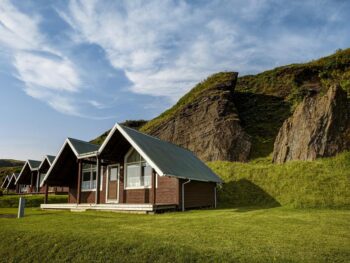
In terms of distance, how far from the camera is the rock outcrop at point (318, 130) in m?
30.0

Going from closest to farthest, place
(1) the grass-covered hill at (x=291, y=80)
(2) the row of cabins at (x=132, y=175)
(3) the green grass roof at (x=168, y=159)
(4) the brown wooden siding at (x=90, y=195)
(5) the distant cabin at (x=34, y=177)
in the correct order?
(3) the green grass roof at (x=168, y=159), (2) the row of cabins at (x=132, y=175), (4) the brown wooden siding at (x=90, y=195), (5) the distant cabin at (x=34, y=177), (1) the grass-covered hill at (x=291, y=80)

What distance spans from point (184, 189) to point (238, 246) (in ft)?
41.2

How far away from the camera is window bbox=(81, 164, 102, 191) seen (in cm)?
2688

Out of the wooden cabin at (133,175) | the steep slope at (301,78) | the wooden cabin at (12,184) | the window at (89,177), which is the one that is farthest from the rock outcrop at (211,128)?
the wooden cabin at (12,184)

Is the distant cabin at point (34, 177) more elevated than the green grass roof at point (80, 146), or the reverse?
the green grass roof at point (80, 146)

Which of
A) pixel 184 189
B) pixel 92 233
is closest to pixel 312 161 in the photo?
pixel 184 189

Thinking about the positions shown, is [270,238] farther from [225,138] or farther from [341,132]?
[225,138]

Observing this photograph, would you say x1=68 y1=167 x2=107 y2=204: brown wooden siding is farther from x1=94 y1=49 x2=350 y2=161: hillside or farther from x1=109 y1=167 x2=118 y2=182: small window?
x1=94 y1=49 x2=350 y2=161: hillside

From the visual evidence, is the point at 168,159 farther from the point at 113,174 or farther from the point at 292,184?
the point at 292,184

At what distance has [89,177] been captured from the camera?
27312mm

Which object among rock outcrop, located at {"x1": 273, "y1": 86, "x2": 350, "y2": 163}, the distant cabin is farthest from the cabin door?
the distant cabin

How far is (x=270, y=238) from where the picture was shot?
10625 millimetres

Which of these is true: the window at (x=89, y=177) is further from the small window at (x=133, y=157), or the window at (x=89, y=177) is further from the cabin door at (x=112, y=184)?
the small window at (x=133, y=157)

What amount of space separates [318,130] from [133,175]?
18.1 m
